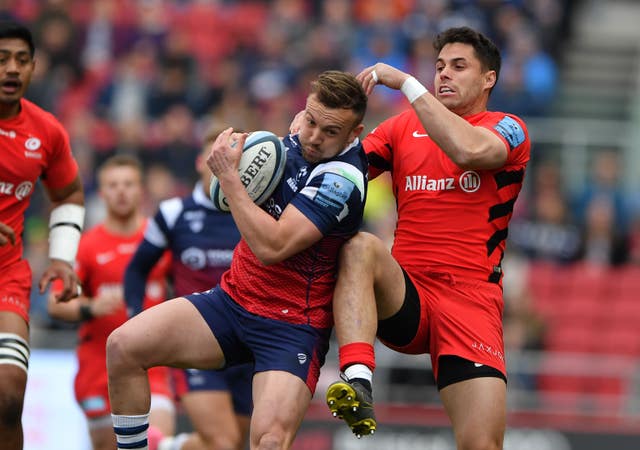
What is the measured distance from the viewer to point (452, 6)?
1888 centimetres

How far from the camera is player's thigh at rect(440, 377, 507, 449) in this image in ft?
24.0

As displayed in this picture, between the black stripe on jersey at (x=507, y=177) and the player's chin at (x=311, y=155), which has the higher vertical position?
the player's chin at (x=311, y=155)

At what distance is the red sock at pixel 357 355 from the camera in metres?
7.05

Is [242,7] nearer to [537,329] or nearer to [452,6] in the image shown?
[452,6]

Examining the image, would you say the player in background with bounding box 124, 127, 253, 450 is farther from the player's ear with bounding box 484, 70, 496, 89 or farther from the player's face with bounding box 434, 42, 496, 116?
the player's ear with bounding box 484, 70, 496, 89

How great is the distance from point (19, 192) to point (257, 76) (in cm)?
958

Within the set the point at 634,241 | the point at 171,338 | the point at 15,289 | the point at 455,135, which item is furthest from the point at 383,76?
the point at 634,241

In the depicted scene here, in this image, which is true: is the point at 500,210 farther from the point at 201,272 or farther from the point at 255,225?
the point at 201,272

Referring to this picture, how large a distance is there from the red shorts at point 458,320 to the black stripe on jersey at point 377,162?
2.37 ft

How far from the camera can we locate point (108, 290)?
10.4 meters

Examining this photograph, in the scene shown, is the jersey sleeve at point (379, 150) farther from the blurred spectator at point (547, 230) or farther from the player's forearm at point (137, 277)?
the blurred spectator at point (547, 230)

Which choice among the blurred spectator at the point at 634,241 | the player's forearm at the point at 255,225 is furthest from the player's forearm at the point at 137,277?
the blurred spectator at the point at 634,241

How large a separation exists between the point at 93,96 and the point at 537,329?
22.2 ft

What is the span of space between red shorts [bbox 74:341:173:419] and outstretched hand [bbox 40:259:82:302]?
1767mm
